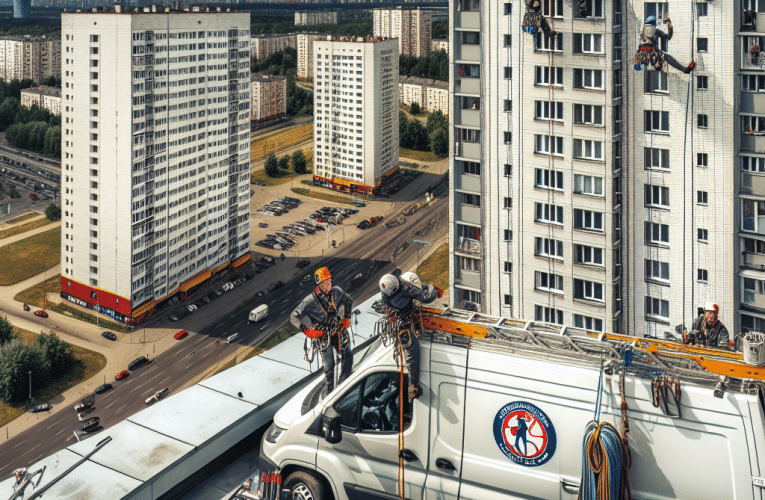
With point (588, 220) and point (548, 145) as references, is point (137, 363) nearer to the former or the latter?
point (548, 145)

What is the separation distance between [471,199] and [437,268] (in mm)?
60616

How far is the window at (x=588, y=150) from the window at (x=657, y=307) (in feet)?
22.9

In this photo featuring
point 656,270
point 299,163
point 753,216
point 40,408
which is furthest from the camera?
point 299,163

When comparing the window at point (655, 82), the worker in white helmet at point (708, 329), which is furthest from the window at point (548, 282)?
the worker in white helmet at point (708, 329)

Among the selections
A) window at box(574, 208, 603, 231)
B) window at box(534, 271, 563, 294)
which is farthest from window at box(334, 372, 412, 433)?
window at box(534, 271, 563, 294)

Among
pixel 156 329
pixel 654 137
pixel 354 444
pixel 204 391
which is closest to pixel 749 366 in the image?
pixel 354 444

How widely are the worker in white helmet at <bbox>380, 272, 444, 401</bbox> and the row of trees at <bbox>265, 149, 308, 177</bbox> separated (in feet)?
432

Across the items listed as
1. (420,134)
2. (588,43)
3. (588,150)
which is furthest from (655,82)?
(420,134)

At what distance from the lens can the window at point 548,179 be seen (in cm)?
3747

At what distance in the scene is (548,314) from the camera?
3906 cm

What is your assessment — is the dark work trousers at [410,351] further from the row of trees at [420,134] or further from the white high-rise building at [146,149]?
the row of trees at [420,134]

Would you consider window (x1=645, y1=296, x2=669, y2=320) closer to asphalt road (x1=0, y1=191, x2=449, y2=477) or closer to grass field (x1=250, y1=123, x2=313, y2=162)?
asphalt road (x1=0, y1=191, x2=449, y2=477)

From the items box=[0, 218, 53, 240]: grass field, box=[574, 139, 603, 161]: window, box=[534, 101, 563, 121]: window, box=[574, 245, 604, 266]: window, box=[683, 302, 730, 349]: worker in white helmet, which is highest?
box=[534, 101, 563, 121]: window

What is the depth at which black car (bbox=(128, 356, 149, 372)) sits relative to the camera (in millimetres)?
75125
